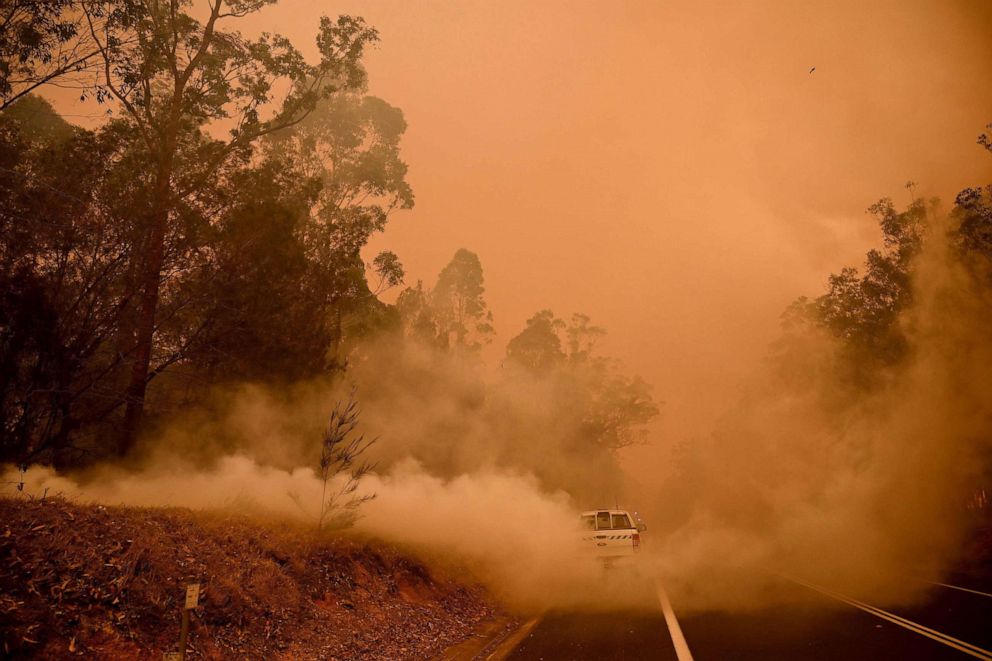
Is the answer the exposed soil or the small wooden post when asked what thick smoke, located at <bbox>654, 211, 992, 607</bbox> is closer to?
the exposed soil

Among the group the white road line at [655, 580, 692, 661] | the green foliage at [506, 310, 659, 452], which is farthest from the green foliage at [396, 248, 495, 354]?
the white road line at [655, 580, 692, 661]

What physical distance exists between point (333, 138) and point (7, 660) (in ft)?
84.7

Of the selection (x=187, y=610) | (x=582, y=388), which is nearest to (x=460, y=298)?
(x=582, y=388)

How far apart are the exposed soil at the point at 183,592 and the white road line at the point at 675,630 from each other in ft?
10.9

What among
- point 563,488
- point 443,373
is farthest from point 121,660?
point 563,488

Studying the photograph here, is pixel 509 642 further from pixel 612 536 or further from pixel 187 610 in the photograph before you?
pixel 612 536

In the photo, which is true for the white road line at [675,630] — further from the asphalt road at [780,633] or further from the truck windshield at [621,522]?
the truck windshield at [621,522]

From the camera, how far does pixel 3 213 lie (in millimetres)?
9648

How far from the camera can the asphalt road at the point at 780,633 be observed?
707 centimetres

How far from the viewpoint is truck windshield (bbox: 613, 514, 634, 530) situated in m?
14.6

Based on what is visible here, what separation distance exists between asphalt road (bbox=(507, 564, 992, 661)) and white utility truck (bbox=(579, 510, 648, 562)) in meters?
2.63

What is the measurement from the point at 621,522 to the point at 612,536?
0.69 m

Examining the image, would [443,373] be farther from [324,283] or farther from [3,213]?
[3,213]

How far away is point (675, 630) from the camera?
28.7ft
